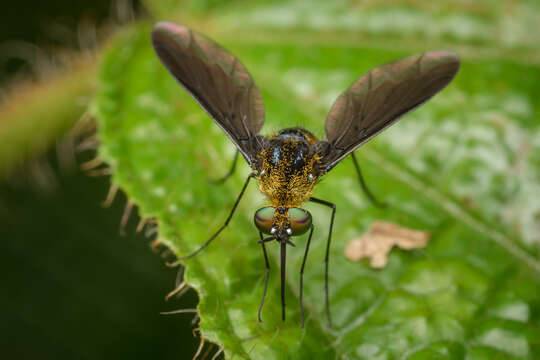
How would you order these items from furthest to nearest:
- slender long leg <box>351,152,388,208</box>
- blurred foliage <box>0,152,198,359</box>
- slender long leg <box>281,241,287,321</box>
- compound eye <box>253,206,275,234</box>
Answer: blurred foliage <box>0,152,198,359</box> < slender long leg <box>351,152,388,208</box> < compound eye <box>253,206,275,234</box> < slender long leg <box>281,241,287,321</box>

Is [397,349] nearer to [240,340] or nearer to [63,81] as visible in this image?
[240,340]

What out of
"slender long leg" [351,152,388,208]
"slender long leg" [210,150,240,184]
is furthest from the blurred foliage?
"slender long leg" [351,152,388,208]

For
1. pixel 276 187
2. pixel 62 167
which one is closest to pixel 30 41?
pixel 62 167

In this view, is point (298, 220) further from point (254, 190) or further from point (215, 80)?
point (215, 80)

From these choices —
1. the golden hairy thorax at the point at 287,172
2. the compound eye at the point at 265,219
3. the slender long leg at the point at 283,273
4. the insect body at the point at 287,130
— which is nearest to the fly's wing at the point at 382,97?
the insect body at the point at 287,130

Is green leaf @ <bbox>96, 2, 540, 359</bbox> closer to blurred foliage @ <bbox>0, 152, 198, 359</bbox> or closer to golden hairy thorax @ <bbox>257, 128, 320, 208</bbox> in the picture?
golden hairy thorax @ <bbox>257, 128, 320, 208</bbox>
